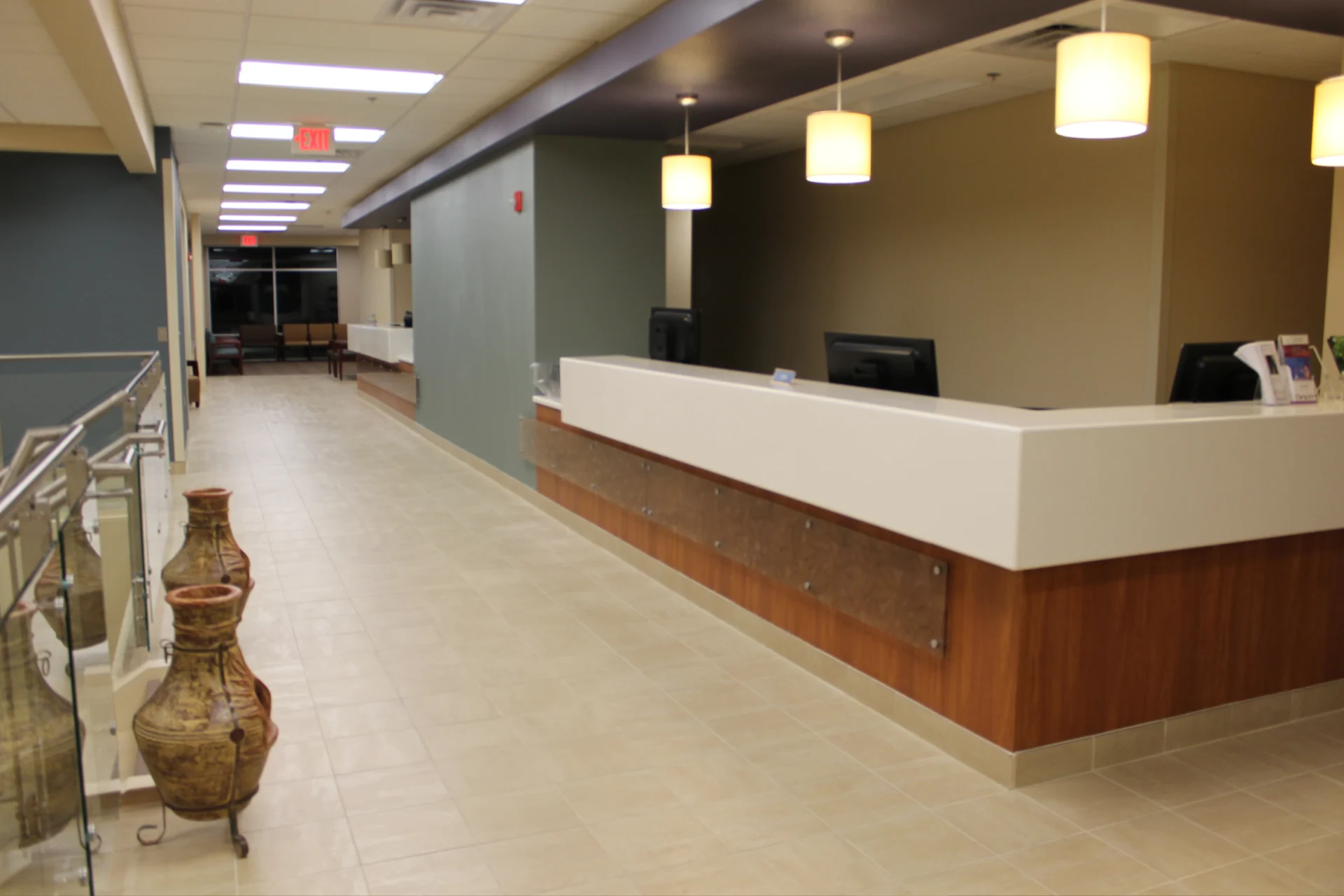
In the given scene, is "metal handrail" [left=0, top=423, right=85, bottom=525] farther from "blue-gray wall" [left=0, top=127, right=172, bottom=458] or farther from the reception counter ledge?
"blue-gray wall" [left=0, top=127, right=172, bottom=458]

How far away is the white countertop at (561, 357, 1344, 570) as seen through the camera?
3.15 m

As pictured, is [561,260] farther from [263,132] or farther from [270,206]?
[270,206]

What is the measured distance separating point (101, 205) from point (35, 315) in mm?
1084

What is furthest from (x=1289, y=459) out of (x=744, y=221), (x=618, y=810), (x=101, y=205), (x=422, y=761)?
(x=101, y=205)

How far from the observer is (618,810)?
10.6 ft

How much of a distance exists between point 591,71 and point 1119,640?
13.4 ft

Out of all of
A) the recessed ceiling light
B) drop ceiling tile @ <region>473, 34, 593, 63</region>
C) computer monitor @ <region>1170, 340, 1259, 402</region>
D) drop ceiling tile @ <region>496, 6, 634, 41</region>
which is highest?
the recessed ceiling light

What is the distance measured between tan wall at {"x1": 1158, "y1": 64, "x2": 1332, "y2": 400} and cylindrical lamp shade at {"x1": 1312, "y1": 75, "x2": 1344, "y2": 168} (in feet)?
8.94

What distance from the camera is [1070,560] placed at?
3.20 m

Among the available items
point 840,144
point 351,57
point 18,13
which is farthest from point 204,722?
point 351,57

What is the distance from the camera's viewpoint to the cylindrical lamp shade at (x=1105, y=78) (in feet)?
11.4

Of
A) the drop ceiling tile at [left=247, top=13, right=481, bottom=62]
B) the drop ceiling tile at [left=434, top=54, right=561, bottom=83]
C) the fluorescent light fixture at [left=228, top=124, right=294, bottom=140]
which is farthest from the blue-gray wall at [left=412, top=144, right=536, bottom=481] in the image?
the fluorescent light fixture at [left=228, top=124, right=294, bottom=140]

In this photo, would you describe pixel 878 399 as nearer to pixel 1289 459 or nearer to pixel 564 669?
pixel 1289 459

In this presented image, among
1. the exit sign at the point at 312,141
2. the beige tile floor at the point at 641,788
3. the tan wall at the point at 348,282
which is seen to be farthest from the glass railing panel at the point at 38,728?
the tan wall at the point at 348,282
